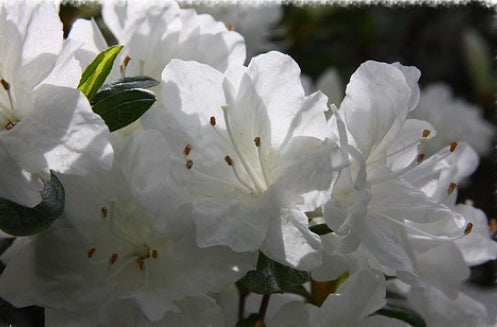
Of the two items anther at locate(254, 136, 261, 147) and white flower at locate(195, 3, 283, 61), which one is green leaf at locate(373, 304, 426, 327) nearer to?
anther at locate(254, 136, 261, 147)

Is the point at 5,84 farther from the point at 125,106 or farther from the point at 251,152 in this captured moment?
the point at 251,152

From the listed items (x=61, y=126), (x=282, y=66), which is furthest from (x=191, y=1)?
(x=61, y=126)

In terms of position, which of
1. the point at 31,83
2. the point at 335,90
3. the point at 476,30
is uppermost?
the point at 31,83

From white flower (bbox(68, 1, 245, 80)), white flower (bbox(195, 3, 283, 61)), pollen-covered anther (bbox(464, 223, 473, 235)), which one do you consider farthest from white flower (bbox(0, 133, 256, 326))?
white flower (bbox(195, 3, 283, 61))

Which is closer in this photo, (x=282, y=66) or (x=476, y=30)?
(x=282, y=66)

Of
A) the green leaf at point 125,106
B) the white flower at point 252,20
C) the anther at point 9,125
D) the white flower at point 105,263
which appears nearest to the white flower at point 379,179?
the white flower at point 105,263

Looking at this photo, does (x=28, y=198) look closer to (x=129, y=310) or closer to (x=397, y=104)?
(x=129, y=310)
